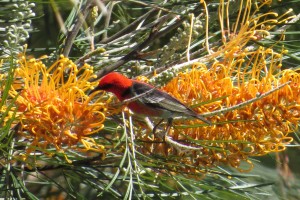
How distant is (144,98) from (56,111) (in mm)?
149

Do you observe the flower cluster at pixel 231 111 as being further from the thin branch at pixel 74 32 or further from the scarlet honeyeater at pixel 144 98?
the thin branch at pixel 74 32

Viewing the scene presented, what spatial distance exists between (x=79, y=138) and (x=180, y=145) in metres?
0.15

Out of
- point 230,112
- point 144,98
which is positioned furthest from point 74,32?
point 230,112

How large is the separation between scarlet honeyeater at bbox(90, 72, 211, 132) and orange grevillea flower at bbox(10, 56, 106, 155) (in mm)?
36

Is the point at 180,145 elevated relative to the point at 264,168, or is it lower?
elevated

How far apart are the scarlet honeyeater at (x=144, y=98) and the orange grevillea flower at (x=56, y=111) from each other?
1.4 inches

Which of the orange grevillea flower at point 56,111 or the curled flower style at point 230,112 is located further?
the curled flower style at point 230,112

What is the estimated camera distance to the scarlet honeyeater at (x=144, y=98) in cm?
123

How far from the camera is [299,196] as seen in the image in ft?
7.36

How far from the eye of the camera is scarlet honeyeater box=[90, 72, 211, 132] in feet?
4.02

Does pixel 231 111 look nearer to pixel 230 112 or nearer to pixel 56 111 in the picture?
pixel 230 112

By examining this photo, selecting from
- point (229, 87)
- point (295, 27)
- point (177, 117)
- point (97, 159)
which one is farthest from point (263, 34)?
point (295, 27)

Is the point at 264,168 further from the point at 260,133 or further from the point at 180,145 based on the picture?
the point at 180,145

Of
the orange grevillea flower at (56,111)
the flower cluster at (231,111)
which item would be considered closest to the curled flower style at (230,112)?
the flower cluster at (231,111)
